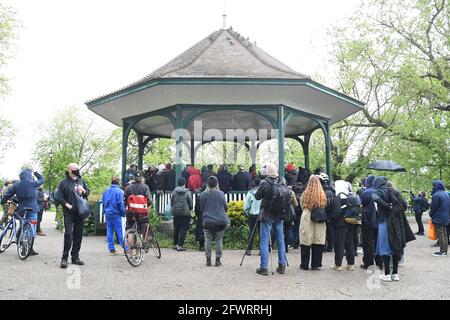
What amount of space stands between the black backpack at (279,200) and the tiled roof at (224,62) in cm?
498

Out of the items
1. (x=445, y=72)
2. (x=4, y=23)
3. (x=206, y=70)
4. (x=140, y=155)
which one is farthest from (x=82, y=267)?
(x=4, y=23)

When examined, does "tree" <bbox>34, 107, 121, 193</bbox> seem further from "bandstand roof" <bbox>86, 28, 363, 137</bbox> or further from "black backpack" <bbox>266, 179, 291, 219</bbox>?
"black backpack" <bbox>266, 179, 291, 219</bbox>

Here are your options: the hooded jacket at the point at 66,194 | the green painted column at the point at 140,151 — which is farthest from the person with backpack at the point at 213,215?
the green painted column at the point at 140,151

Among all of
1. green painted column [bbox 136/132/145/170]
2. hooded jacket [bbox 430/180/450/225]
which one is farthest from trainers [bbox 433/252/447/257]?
green painted column [bbox 136/132/145/170]

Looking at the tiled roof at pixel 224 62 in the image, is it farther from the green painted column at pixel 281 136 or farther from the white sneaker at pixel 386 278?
the white sneaker at pixel 386 278

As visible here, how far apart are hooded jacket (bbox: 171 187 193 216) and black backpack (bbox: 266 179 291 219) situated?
121 inches

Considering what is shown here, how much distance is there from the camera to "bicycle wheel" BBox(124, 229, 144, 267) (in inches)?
318

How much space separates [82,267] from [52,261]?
3.57 ft

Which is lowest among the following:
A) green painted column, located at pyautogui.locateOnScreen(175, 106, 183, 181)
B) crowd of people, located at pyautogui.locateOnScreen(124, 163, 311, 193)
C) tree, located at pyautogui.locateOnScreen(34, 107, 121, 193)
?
crowd of people, located at pyautogui.locateOnScreen(124, 163, 311, 193)

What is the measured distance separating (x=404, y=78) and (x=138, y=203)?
63.1 feet

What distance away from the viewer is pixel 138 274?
293 inches

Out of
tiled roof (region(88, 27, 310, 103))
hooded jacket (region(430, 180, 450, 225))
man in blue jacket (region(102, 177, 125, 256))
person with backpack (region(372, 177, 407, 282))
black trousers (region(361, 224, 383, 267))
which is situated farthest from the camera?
tiled roof (region(88, 27, 310, 103))

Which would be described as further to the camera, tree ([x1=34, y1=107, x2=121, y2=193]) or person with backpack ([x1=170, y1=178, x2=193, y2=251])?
tree ([x1=34, y1=107, x2=121, y2=193])

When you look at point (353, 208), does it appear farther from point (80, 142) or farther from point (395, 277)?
point (80, 142)
